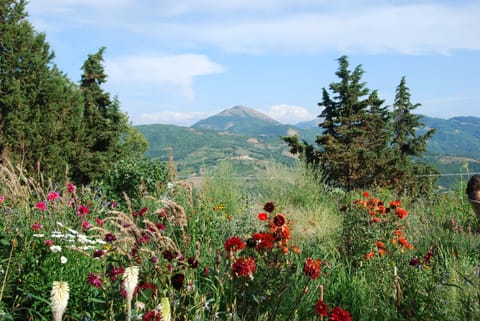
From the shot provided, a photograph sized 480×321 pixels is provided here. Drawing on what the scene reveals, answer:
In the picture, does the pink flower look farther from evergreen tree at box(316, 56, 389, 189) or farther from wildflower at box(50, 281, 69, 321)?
evergreen tree at box(316, 56, 389, 189)

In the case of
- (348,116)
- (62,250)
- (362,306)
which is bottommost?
(362,306)

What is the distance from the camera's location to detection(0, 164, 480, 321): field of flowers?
91.1 inches

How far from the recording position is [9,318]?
7.11 feet

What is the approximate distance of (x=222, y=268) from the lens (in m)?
3.24

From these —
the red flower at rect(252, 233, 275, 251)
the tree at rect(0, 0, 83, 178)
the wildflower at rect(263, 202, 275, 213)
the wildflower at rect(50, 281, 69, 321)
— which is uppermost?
the tree at rect(0, 0, 83, 178)

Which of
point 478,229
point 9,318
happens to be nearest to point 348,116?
point 478,229

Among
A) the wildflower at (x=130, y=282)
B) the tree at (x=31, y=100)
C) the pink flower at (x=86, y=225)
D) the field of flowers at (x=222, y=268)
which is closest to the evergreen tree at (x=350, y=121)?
the tree at (x=31, y=100)

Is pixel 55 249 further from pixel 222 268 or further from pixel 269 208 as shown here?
pixel 269 208

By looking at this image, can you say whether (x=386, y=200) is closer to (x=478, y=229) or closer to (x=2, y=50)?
(x=478, y=229)

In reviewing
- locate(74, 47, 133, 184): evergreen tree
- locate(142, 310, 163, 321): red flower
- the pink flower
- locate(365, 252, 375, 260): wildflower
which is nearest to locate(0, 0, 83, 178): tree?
locate(74, 47, 133, 184): evergreen tree

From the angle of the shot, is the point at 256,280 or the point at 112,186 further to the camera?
the point at 112,186

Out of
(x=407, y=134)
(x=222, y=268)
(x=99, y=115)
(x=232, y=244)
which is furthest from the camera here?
(x=407, y=134)

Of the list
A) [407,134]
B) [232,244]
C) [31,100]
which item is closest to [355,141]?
[407,134]

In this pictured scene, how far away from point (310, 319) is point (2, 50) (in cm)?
1288
